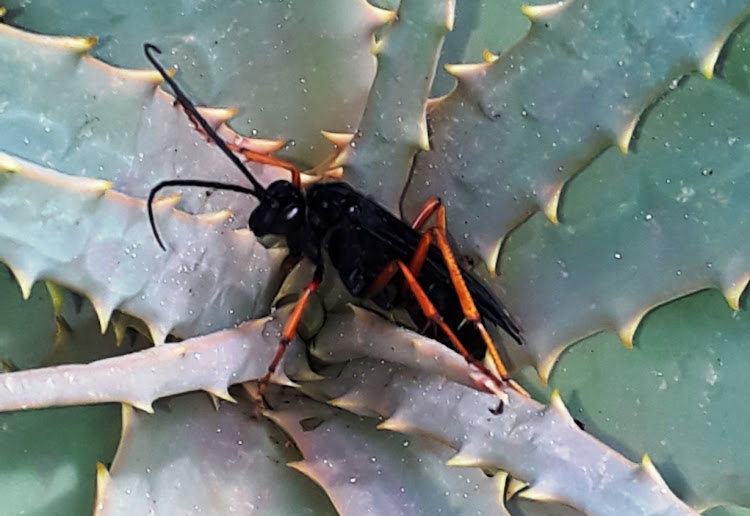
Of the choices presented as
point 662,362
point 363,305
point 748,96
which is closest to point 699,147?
point 748,96

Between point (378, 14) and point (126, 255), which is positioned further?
point (378, 14)

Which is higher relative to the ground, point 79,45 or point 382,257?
point 79,45

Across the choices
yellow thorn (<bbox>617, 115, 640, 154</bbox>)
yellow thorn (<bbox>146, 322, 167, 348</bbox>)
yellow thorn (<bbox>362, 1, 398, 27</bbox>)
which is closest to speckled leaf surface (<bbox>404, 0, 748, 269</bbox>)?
yellow thorn (<bbox>617, 115, 640, 154</bbox>)

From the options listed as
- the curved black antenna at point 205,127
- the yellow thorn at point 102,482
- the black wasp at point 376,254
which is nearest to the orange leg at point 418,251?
the black wasp at point 376,254

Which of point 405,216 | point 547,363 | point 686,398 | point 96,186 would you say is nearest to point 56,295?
point 96,186

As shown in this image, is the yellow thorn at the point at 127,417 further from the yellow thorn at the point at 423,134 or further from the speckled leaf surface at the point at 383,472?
the yellow thorn at the point at 423,134

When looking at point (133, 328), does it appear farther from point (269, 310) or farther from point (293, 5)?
point (293, 5)

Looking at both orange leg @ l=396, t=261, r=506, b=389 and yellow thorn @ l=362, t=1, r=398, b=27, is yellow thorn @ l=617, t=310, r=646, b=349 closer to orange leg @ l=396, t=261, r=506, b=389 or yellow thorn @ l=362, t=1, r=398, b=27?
orange leg @ l=396, t=261, r=506, b=389

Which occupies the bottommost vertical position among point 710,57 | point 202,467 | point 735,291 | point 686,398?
point 202,467

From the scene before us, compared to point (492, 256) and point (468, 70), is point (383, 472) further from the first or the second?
point (468, 70)
